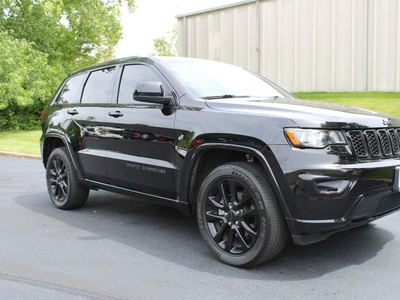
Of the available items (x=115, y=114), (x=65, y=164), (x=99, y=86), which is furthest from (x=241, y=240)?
(x=65, y=164)

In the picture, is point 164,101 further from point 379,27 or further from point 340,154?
point 379,27

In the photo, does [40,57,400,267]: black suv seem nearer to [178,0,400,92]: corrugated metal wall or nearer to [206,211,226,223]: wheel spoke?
[206,211,226,223]: wheel spoke

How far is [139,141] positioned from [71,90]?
6.55ft

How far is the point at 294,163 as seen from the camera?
3328 millimetres

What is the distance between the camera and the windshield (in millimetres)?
4406

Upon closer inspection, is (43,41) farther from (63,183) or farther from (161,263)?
(161,263)

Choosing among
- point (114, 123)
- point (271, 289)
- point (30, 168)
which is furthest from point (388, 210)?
point (30, 168)

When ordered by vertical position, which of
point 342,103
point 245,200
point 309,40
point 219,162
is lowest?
point 245,200

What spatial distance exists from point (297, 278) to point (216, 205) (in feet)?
2.81

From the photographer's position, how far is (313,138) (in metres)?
3.35

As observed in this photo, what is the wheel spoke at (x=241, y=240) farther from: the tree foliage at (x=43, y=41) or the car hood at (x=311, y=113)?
the tree foliage at (x=43, y=41)

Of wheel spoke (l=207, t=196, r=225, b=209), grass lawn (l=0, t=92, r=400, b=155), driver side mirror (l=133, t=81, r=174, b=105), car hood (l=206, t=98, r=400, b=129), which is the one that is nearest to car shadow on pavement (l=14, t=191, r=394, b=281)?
wheel spoke (l=207, t=196, r=225, b=209)

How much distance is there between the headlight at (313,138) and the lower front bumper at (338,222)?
1.53 feet

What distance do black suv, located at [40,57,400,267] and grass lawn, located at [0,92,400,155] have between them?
8.69 meters
